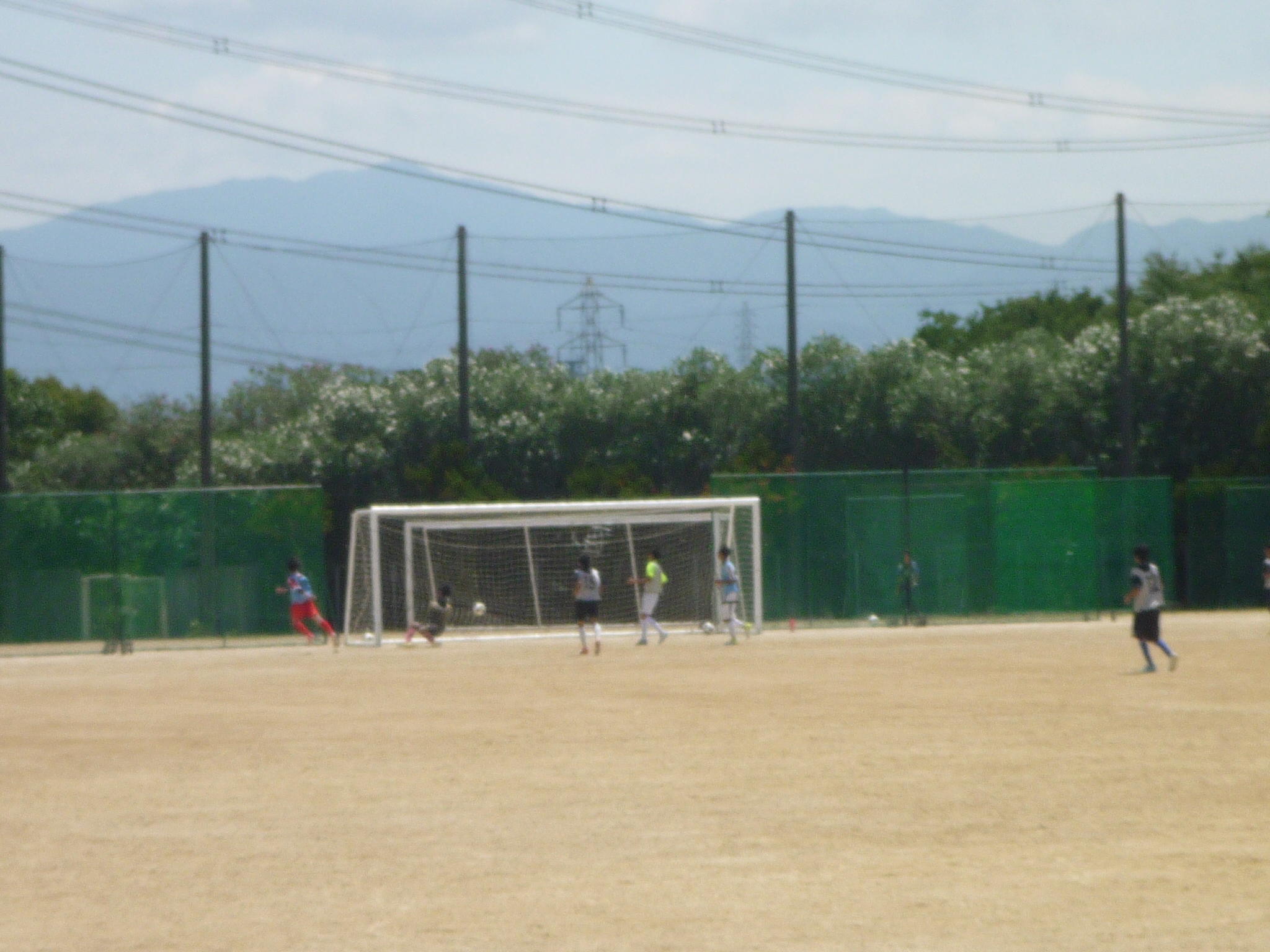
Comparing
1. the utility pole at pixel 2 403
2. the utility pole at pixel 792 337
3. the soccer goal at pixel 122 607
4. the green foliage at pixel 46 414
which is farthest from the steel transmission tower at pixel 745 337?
the soccer goal at pixel 122 607

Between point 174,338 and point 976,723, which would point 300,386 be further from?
point 976,723

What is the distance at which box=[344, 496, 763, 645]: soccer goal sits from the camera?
30.9m

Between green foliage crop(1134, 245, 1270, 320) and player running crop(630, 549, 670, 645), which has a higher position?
green foliage crop(1134, 245, 1270, 320)

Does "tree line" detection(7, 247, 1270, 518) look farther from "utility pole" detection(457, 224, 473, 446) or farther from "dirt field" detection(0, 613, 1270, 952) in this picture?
"dirt field" detection(0, 613, 1270, 952)

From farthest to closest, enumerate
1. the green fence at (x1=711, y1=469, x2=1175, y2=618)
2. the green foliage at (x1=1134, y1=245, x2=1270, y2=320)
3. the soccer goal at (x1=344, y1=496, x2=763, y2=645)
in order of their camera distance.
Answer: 1. the green foliage at (x1=1134, y1=245, x2=1270, y2=320)
2. the green fence at (x1=711, y1=469, x2=1175, y2=618)
3. the soccer goal at (x1=344, y1=496, x2=763, y2=645)

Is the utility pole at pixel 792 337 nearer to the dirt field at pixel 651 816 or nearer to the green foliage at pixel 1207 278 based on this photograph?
the green foliage at pixel 1207 278

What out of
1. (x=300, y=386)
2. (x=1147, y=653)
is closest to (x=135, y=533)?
(x=1147, y=653)

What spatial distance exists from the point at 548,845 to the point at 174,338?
4384 cm

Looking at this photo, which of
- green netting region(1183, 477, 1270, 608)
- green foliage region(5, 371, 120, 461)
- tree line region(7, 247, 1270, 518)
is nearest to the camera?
green netting region(1183, 477, 1270, 608)

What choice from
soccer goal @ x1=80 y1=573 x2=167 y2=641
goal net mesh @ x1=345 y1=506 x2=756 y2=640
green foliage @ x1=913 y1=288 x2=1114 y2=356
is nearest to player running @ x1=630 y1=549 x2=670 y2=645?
goal net mesh @ x1=345 y1=506 x2=756 y2=640

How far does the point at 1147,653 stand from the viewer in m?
19.4

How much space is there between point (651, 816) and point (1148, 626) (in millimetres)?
11188

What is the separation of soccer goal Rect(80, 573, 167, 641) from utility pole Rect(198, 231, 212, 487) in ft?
31.6

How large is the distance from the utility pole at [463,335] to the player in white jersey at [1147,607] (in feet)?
76.8
